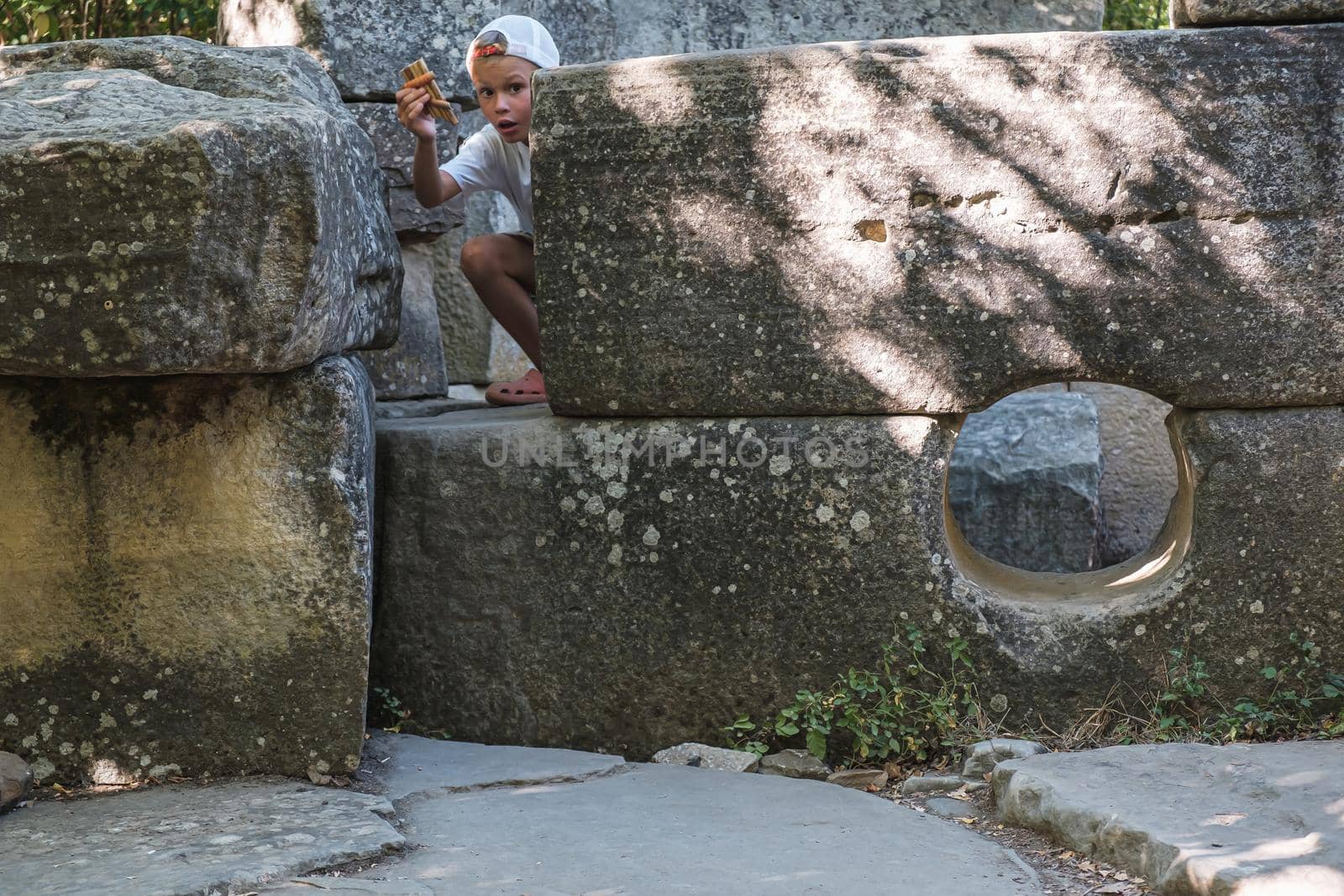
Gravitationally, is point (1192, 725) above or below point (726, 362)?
below

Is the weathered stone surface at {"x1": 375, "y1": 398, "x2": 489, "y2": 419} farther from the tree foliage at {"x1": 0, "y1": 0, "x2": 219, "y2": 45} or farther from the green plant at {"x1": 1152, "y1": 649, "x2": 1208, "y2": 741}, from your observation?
the tree foliage at {"x1": 0, "y1": 0, "x2": 219, "y2": 45}

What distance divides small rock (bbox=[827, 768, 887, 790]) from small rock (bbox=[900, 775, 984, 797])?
51 mm

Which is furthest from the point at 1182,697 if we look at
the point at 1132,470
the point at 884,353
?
the point at 1132,470

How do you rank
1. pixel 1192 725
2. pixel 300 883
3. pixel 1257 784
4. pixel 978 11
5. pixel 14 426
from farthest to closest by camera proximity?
→ pixel 978 11 < pixel 1192 725 < pixel 14 426 < pixel 1257 784 < pixel 300 883

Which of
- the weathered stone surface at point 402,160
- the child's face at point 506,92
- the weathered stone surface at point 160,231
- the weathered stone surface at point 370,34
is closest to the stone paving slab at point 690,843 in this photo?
the weathered stone surface at point 160,231

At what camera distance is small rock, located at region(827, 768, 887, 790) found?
289cm

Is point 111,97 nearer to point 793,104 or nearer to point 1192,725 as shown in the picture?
point 793,104

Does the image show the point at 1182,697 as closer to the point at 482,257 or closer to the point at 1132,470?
the point at 1132,470

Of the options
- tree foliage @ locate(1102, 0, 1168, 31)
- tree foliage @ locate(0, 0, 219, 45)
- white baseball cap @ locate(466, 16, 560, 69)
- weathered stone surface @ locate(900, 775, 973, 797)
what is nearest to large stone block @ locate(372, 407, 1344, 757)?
weathered stone surface @ locate(900, 775, 973, 797)

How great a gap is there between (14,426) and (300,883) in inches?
47.7

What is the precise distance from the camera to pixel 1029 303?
286 cm

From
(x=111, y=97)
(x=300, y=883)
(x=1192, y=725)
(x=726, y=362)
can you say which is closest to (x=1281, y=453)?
(x=1192, y=725)

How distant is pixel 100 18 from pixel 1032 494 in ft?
13.1

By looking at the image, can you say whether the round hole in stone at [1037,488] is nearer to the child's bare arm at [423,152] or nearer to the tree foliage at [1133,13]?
the child's bare arm at [423,152]
